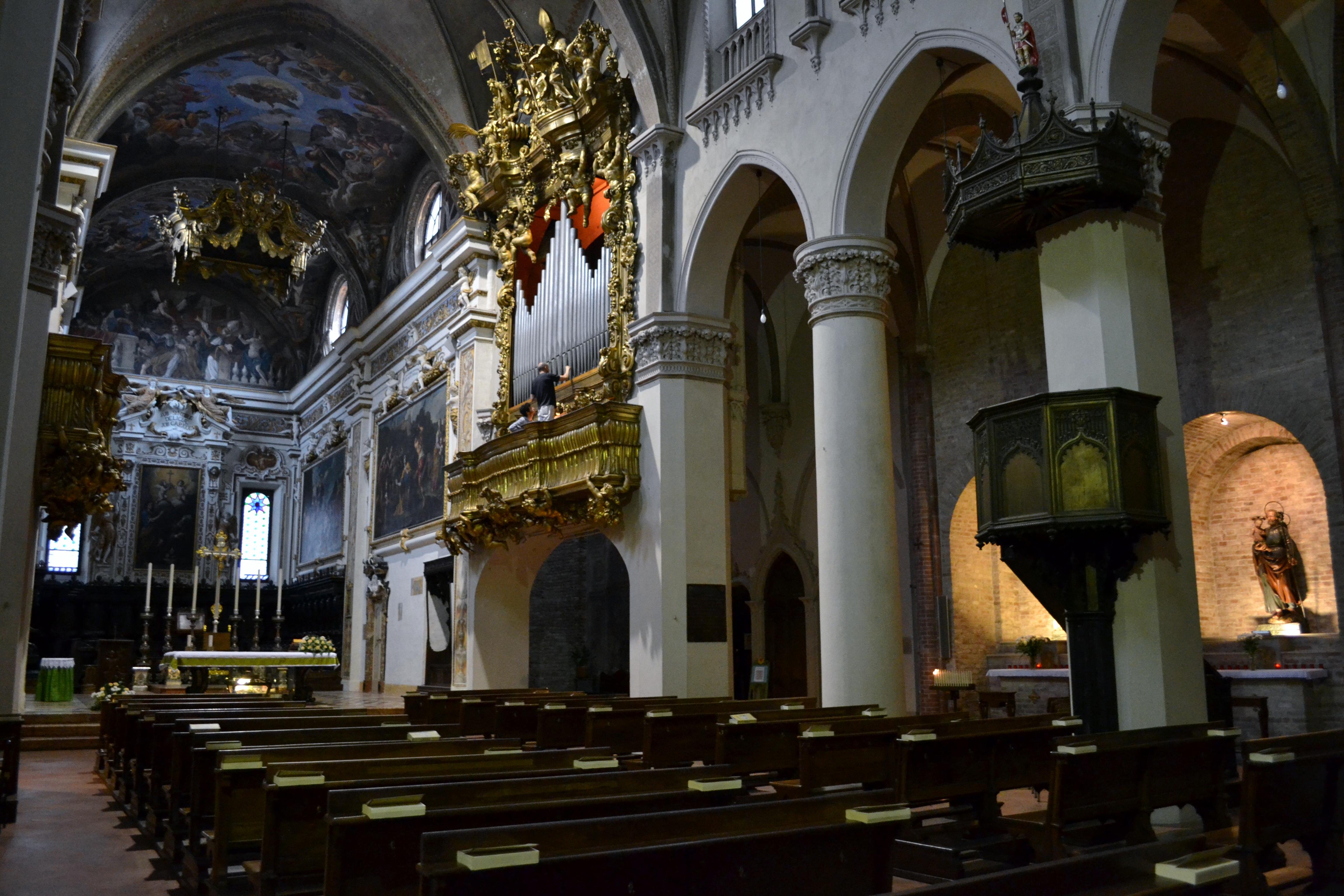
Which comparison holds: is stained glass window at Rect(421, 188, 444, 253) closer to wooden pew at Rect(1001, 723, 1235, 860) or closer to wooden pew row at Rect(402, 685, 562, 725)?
wooden pew row at Rect(402, 685, 562, 725)

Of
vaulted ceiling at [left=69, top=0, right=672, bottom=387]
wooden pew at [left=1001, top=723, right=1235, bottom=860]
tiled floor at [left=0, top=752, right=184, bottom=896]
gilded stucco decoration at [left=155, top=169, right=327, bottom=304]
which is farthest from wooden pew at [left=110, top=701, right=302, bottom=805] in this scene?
gilded stucco decoration at [left=155, top=169, right=327, bottom=304]

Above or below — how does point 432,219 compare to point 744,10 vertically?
above

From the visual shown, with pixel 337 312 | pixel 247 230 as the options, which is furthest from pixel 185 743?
pixel 337 312

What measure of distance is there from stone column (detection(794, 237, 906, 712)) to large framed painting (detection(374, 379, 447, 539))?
34.3 ft

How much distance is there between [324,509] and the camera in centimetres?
2778

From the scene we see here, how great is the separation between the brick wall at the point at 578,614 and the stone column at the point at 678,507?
6.14 meters

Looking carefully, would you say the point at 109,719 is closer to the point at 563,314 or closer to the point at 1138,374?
the point at 563,314

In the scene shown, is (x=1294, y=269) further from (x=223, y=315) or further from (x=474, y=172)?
(x=223, y=315)

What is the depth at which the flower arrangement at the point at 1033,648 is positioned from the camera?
1452cm

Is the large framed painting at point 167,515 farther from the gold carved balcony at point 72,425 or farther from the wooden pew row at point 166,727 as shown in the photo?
the wooden pew row at point 166,727

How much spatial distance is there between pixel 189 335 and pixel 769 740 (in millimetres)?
28536

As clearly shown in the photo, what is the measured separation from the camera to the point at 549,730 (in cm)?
841

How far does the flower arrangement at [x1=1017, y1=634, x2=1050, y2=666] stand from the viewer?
1452 centimetres

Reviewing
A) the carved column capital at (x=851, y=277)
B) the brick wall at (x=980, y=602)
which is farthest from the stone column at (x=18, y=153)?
the brick wall at (x=980, y=602)
